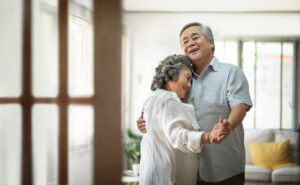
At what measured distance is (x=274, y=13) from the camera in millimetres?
5785

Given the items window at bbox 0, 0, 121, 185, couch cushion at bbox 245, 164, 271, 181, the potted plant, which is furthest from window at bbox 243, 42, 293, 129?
window at bbox 0, 0, 121, 185

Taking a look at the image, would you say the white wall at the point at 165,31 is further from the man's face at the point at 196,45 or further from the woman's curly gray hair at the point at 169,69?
the woman's curly gray hair at the point at 169,69

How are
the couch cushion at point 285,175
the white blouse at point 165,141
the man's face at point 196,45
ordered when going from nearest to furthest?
the white blouse at point 165,141 < the man's face at point 196,45 < the couch cushion at point 285,175

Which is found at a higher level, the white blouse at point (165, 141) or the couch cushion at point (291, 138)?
the white blouse at point (165, 141)

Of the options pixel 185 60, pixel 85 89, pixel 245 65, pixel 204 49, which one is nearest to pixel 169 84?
pixel 185 60

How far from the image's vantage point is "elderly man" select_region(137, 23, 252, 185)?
5.43ft

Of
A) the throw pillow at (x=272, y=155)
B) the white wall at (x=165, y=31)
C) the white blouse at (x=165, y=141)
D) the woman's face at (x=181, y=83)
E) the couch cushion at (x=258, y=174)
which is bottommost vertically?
the couch cushion at (x=258, y=174)

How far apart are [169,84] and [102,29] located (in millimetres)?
819

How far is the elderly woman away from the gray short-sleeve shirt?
81mm

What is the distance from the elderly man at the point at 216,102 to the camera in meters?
1.66

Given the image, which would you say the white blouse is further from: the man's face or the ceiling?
Answer: the ceiling

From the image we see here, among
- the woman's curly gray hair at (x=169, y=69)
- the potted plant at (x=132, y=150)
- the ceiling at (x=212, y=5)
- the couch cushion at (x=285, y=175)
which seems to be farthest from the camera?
the ceiling at (x=212, y=5)

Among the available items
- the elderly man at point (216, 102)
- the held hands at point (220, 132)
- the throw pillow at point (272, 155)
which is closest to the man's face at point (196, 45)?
the elderly man at point (216, 102)

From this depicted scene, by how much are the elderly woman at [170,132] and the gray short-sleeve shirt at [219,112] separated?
3.2 inches
